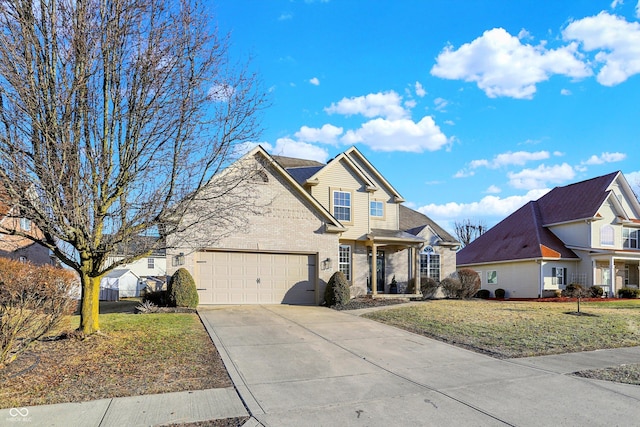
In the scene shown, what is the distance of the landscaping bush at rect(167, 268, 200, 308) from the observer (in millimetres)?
15578

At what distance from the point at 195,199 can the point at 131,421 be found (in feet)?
17.0

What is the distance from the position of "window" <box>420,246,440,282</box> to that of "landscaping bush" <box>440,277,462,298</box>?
96 centimetres

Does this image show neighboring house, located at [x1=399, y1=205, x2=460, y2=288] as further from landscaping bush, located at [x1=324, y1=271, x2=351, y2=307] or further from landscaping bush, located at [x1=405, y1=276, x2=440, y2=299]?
landscaping bush, located at [x1=324, y1=271, x2=351, y2=307]

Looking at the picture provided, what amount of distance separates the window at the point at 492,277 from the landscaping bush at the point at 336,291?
18.5 m

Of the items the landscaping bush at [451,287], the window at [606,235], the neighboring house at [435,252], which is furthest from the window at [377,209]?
the window at [606,235]

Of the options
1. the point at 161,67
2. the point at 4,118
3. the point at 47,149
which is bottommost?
the point at 47,149

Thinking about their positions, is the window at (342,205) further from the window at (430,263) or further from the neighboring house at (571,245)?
the neighboring house at (571,245)

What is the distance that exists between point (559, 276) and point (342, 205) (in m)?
16.7

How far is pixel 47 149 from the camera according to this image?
821 cm

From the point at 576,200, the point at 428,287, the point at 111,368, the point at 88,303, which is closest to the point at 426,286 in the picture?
the point at 428,287

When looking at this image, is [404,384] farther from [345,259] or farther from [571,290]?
[571,290]

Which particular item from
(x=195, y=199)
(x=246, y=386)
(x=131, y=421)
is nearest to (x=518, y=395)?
(x=246, y=386)

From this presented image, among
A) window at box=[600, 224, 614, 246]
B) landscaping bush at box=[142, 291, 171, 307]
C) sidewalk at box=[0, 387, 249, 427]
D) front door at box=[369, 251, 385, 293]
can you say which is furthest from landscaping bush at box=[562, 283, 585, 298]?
sidewalk at box=[0, 387, 249, 427]

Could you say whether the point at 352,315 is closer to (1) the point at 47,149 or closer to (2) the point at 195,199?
(2) the point at 195,199
